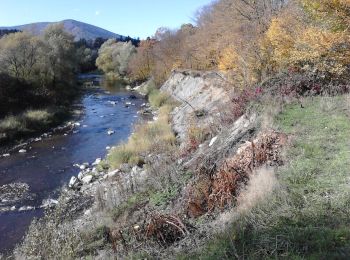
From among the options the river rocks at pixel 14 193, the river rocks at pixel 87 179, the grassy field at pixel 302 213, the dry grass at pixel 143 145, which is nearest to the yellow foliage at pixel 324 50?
the grassy field at pixel 302 213

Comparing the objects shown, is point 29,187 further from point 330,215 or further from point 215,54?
point 215,54

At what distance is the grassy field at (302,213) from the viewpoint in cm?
574

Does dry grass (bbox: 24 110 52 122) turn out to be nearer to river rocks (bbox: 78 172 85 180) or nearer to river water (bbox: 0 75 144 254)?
river water (bbox: 0 75 144 254)

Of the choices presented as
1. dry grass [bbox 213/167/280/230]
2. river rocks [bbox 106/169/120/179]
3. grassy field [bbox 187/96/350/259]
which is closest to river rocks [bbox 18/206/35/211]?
river rocks [bbox 106/169/120/179]

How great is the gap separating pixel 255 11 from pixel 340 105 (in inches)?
713

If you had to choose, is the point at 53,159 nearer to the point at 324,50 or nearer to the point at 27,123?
the point at 27,123

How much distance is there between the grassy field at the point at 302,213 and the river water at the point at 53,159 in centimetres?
944

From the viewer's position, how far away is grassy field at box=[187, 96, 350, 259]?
5742mm

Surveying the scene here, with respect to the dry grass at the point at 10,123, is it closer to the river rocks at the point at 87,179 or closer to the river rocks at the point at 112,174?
the river rocks at the point at 87,179

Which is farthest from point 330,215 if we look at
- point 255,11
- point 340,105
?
point 255,11

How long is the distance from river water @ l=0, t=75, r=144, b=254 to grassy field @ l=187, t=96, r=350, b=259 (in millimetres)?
9437

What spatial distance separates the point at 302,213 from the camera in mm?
6797

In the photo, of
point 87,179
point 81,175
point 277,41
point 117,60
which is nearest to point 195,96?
point 277,41

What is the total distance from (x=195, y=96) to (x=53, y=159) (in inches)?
578
